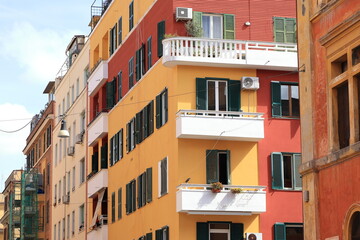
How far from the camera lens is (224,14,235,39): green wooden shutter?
42875 mm

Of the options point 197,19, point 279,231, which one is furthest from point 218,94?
point 279,231

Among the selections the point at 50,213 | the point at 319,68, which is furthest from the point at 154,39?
the point at 50,213

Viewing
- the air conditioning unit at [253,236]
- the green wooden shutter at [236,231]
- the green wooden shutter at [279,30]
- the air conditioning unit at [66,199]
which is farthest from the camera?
the air conditioning unit at [66,199]

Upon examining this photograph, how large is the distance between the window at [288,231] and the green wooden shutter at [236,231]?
59.7 inches

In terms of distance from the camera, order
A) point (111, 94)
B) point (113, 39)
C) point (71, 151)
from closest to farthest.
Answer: point (111, 94), point (113, 39), point (71, 151)

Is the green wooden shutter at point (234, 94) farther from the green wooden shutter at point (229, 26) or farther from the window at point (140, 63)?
the window at point (140, 63)

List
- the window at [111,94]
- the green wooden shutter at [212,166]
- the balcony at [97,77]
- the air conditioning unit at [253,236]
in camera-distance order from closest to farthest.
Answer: the air conditioning unit at [253,236], the green wooden shutter at [212,166], the window at [111,94], the balcony at [97,77]

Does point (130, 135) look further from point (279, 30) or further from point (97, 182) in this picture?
point (279, 30)

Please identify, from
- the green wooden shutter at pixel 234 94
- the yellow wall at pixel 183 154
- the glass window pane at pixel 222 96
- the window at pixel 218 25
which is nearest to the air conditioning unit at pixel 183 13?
the window at pixel 218 25

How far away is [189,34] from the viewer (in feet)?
138

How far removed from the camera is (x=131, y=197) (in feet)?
161

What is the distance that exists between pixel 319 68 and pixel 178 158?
14.7 metres

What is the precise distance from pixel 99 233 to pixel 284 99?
1710 centimetres

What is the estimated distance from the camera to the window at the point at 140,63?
4772cm
